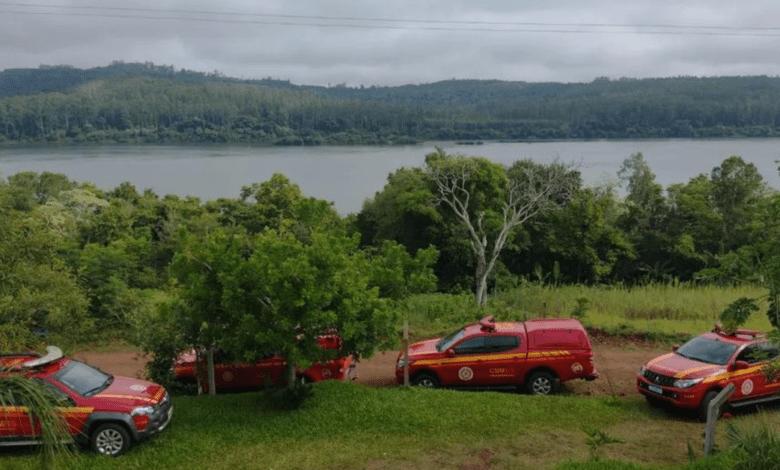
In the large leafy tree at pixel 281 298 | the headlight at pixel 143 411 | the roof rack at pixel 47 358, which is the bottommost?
the headlight at pixel 143 411

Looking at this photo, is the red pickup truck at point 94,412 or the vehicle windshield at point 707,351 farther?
the vehicle windshield at point 707,351

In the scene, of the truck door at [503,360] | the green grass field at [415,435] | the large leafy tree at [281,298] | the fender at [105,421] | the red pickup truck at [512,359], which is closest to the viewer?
the green grass field at [415,435]

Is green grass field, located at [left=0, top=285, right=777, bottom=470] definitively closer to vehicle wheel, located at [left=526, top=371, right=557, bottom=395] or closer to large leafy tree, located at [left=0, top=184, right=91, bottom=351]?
vehicle wheel, located at [left=526, top=371, right=557, bottom=395]

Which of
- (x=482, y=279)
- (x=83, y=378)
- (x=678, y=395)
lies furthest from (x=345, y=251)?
(x=482, y=279)

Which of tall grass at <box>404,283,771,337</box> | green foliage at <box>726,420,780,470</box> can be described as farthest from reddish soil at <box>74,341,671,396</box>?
green foliage at <box>726,420,780,470</box>

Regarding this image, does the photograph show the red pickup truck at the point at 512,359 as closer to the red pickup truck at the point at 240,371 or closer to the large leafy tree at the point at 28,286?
the red pickup truck at the point at 240,371

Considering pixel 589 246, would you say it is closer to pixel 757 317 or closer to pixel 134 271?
pixel 757 317

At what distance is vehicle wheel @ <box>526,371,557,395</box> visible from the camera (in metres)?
14.4

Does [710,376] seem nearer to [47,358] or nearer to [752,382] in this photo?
[752,382]

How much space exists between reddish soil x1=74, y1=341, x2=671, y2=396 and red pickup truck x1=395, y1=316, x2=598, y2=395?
0.80m

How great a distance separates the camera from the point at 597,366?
16.6 meters

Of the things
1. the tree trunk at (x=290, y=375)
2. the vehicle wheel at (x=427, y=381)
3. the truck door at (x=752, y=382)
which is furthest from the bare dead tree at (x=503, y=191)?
the tree trunk at (x=290, y=375)

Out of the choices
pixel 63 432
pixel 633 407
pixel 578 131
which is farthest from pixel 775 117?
pixel 63 432

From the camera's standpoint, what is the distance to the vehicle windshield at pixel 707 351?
13.2 m
